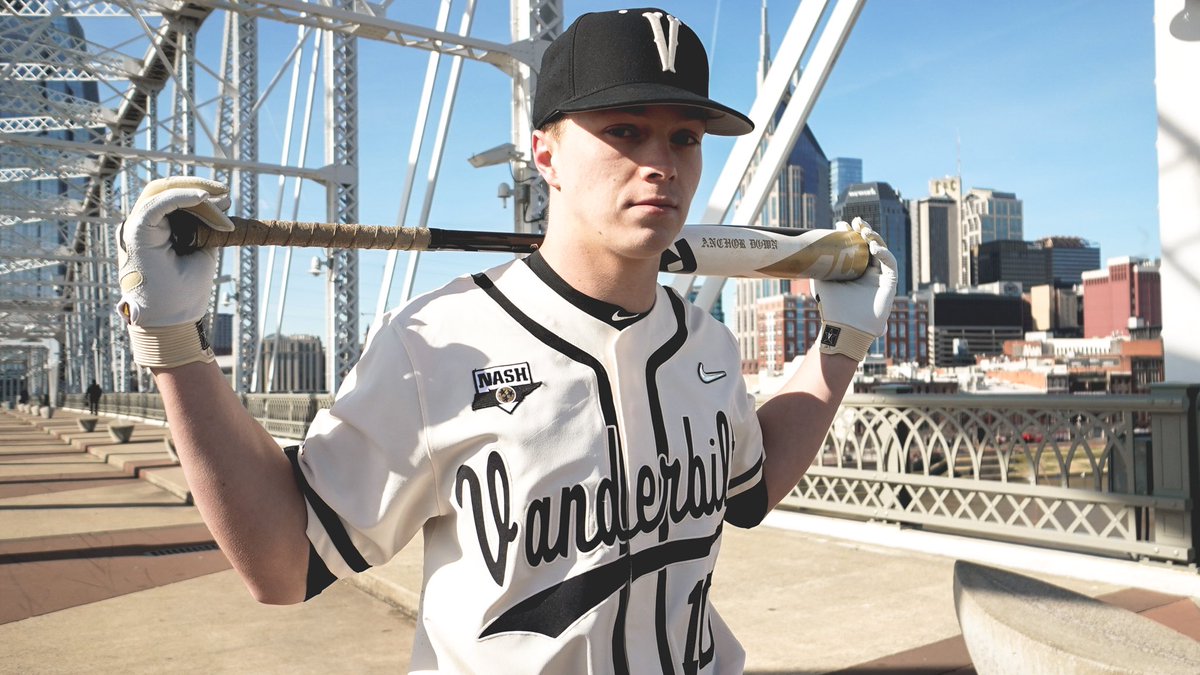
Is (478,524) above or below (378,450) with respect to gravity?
below

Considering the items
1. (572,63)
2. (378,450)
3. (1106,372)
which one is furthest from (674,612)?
(1106,372)

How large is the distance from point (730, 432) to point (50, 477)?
A: 13.0 metres

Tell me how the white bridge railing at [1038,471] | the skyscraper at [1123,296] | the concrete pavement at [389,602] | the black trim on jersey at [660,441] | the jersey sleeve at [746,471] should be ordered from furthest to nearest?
the skyscraper at [1123,296], the white bridge railing at [1038,471], the concrete pavement at [389,602], the jersey sleeve at [746,471], the black trim on jersey at [660,441]

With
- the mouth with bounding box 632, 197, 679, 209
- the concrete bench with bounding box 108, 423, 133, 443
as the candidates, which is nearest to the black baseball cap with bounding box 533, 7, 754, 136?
the mouth with bounding box 632, 197, 679, 209

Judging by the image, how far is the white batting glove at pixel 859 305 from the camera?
1.93m

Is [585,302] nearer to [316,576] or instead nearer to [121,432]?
[316,576]

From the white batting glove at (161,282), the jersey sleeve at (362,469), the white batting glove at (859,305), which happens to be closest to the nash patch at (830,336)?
the white batting glove at (859,305)

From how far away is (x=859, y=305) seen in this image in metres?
1.97

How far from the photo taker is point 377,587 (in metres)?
5.04

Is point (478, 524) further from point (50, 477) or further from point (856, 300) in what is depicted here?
point (50, 477)

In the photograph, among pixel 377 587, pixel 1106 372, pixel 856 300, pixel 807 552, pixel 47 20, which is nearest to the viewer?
pixel 856 300

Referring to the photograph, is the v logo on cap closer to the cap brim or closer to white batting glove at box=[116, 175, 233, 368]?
the cap brim

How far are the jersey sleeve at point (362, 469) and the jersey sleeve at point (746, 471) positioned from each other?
0.63 m

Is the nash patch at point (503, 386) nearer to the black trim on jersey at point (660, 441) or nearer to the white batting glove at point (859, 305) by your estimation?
the black trim on jersey at point (660, 441)
